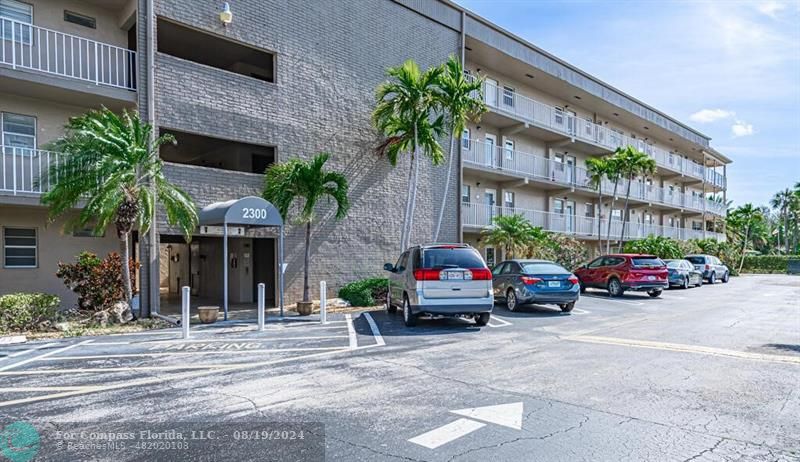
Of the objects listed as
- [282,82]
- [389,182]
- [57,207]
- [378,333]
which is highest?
[282,82]

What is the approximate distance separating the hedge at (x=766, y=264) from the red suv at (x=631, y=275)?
3753 centimetres

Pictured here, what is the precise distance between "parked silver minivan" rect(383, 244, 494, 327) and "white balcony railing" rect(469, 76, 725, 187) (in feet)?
42.9

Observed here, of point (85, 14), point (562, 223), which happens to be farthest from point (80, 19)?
point (562, 223)

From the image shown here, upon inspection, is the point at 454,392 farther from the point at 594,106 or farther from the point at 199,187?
the point at 594,106

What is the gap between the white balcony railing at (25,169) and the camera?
11297mm

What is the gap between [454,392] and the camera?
5996mm

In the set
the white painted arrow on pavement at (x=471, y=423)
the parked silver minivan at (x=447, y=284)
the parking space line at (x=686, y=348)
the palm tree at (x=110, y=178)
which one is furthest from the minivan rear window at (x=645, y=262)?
the palm tree at (x=110, y=178)

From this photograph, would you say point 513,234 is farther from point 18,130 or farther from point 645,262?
point 18,130

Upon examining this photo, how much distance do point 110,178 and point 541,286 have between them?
11.3 meters

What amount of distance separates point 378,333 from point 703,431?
6.67 m

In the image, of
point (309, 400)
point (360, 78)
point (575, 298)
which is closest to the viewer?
point (309, 400)

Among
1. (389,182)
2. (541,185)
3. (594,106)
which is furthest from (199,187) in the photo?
(594,106)

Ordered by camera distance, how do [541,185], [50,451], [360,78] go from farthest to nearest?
[541,185] → [360,78] → [50,451]

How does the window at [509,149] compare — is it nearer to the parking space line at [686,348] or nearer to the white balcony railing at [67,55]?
the parking space line at [686,348]
